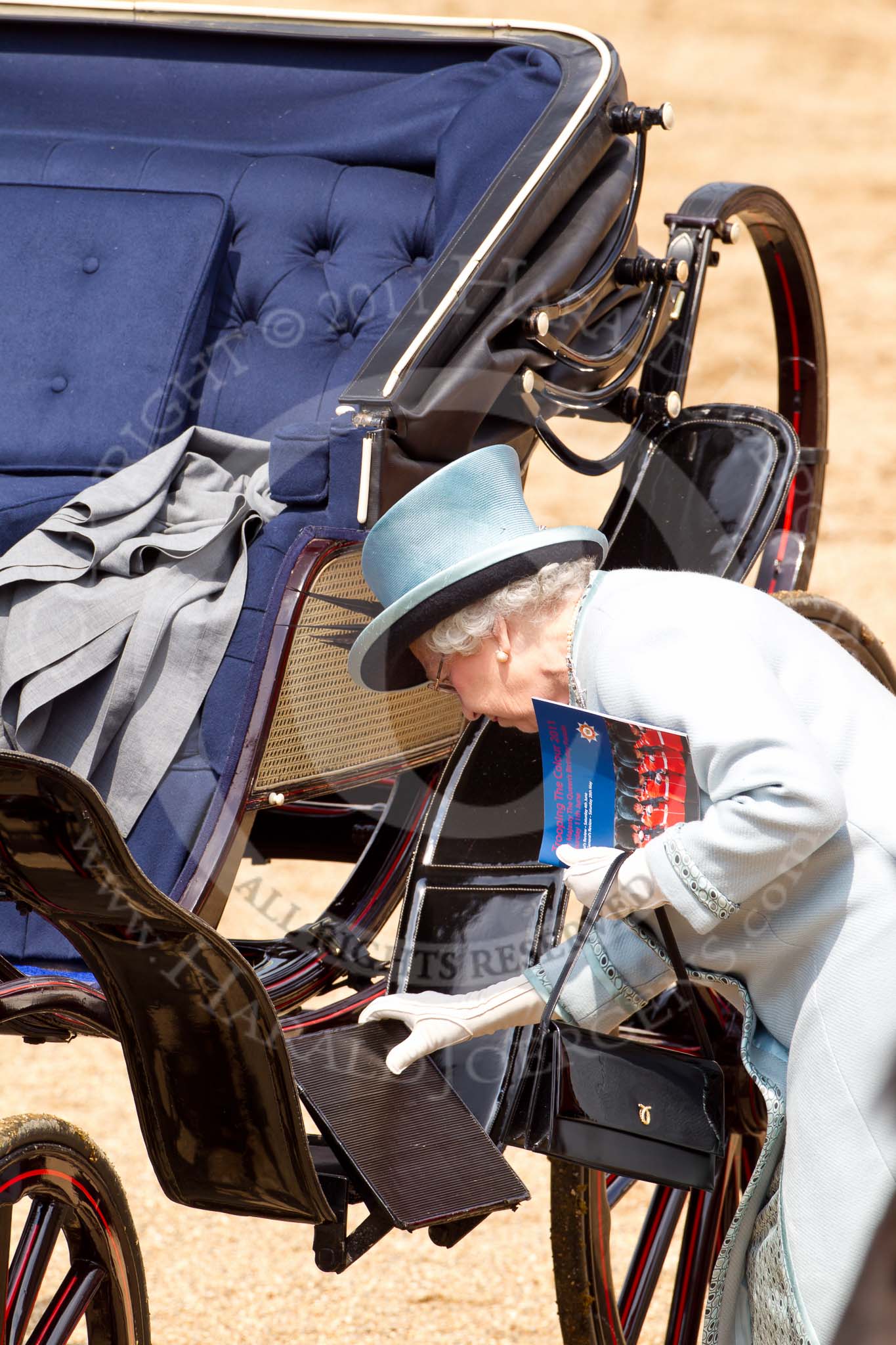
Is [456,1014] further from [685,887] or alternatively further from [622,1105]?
[685,887]

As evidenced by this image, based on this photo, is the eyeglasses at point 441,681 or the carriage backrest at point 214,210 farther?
the carriage backrest at point 214,210

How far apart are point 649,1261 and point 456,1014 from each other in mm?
791

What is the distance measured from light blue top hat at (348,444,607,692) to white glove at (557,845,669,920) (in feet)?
0.87

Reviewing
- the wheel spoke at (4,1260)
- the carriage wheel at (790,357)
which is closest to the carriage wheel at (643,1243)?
the wheel spoke at (4,1260)

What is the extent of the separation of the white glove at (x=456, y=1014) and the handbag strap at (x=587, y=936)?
4 cm

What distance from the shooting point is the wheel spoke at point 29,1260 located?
169 cm

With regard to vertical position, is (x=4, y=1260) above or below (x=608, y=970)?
below

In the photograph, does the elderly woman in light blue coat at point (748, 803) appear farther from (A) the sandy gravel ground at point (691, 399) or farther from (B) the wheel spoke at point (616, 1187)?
(A) the sandy gravel ground at point (691, 399)

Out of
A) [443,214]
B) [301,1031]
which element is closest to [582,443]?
[443,214]

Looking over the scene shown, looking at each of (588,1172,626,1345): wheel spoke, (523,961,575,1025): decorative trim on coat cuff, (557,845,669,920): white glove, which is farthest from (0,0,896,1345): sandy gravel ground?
(557,845,669,920): white glove

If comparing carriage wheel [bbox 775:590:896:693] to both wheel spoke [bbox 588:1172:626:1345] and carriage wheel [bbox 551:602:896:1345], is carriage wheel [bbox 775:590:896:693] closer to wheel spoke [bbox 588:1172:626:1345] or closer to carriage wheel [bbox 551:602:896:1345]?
carriage wheel [bbox 551:602:896:1345]

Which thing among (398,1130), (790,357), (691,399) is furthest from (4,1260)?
(691,399)

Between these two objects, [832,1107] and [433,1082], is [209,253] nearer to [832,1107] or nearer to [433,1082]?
[433,1082]

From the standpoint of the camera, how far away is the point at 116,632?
5.82 feet
